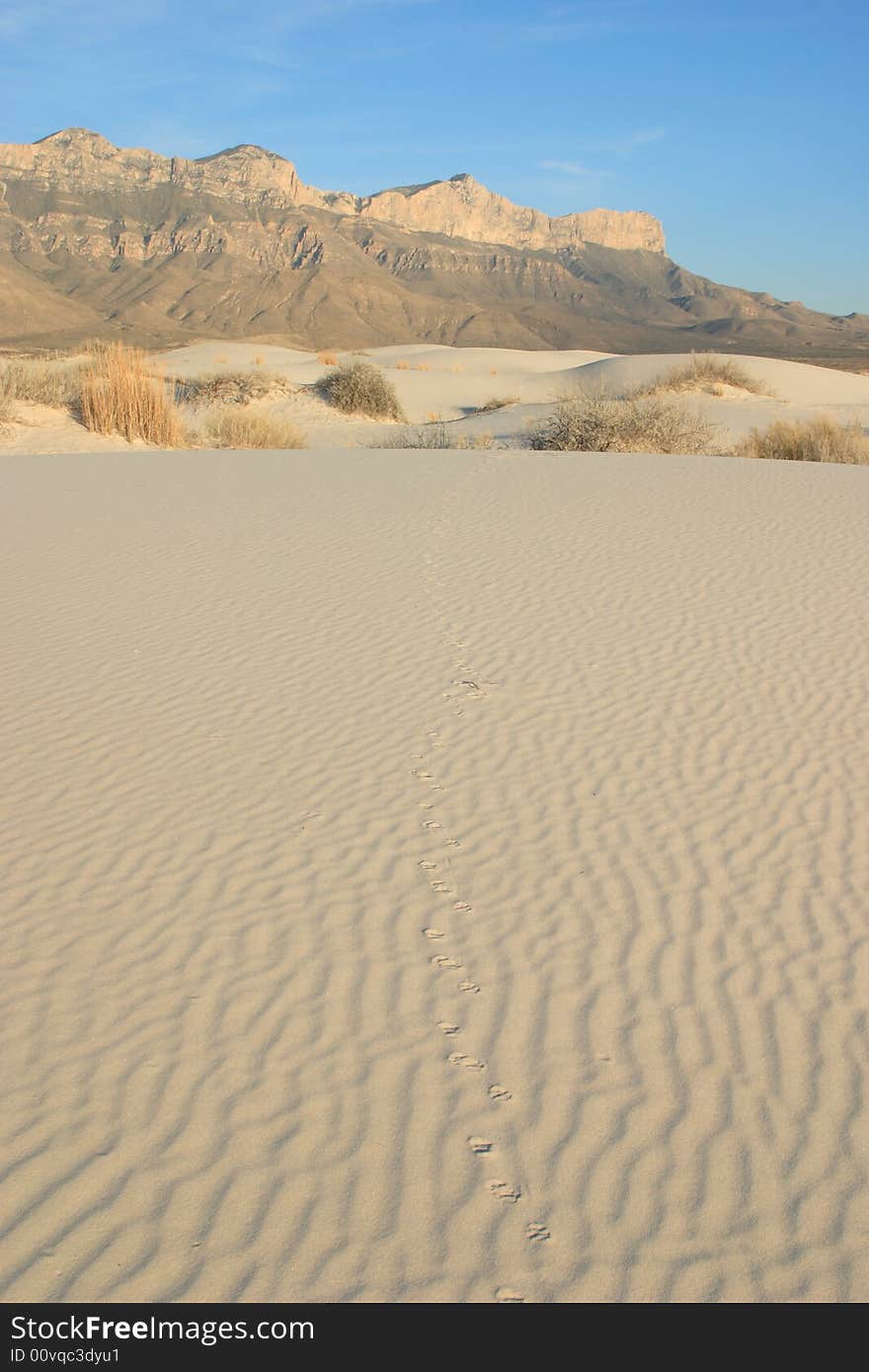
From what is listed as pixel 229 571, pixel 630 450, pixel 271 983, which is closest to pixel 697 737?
pixel 271 983

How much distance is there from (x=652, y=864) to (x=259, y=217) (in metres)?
142

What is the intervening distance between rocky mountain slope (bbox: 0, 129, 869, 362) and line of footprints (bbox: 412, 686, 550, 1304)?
223 feet

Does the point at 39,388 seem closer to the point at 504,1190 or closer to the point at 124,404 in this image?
the point at 124,404

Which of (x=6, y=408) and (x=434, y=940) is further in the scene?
(x=6, y=408)

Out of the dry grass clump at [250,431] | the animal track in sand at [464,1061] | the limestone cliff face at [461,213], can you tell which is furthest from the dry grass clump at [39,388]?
the limestone cliff face at [461,213]

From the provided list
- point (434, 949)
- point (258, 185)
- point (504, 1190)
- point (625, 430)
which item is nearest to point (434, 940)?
point (434, 949)

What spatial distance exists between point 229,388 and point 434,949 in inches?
955

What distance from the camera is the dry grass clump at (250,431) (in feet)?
65.4

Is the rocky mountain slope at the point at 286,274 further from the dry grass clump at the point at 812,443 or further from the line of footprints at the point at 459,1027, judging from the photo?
the line of footprints at the point at 459,1027

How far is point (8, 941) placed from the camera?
138 inches

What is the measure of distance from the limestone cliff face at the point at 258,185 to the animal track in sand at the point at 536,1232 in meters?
147

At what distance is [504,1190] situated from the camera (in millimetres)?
2551

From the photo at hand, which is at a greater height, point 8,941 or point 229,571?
point 229,571

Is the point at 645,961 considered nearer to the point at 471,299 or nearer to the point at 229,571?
the point at 229,571
